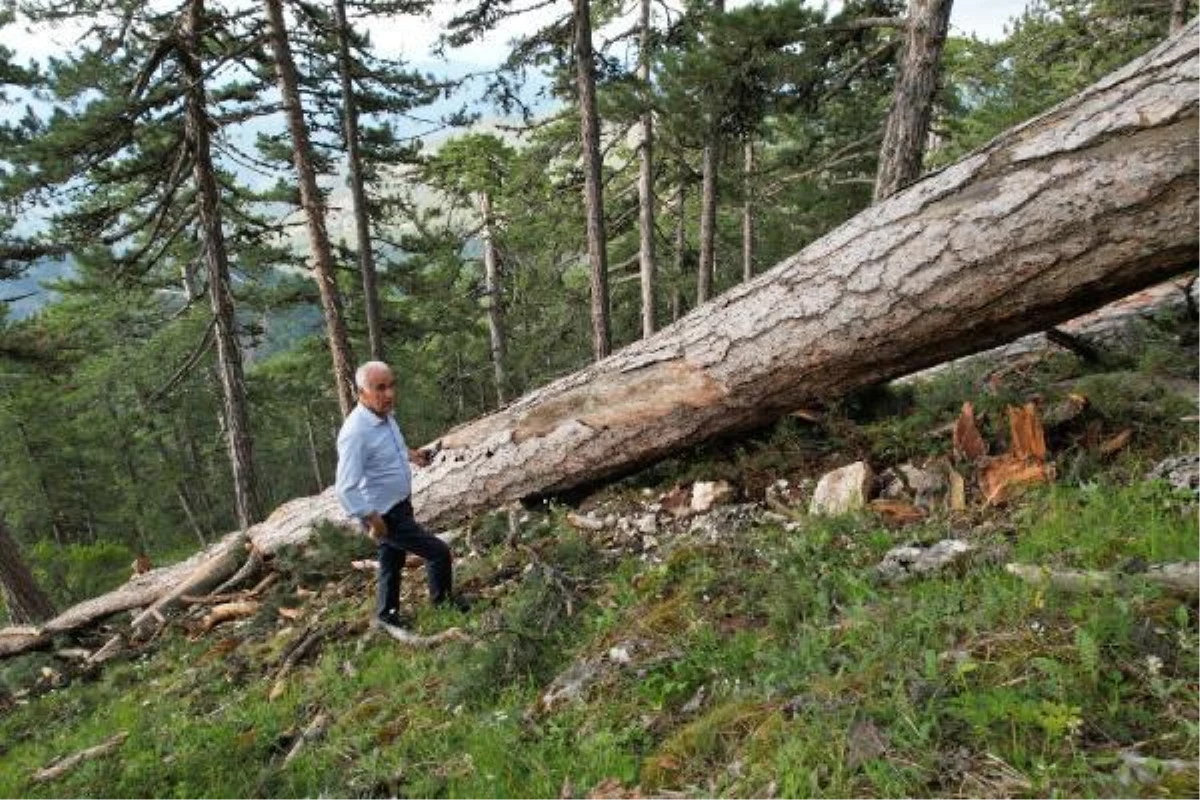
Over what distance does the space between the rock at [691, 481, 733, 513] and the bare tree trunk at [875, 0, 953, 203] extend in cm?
406

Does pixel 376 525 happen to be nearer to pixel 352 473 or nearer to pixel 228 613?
pixel 352 473

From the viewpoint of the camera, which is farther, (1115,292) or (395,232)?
(395,232)

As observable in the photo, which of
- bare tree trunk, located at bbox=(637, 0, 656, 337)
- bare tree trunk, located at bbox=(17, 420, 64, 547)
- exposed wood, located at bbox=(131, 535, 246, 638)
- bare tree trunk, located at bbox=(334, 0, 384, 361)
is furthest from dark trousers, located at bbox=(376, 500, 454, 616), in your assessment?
bare tree trunk, located at bbox=(17, 420, 64, 547)

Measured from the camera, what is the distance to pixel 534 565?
16.8ft

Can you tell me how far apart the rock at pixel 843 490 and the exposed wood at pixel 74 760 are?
16.7 ft

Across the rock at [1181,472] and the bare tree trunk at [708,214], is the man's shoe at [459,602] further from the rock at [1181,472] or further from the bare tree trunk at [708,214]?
the bare tree trunk at [708,214]

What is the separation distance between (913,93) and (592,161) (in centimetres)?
653

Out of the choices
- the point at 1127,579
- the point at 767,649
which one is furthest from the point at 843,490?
the point at 1127,579

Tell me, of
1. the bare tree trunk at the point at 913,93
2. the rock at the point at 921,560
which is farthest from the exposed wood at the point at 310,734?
the bare tree trunk at the point at 913,93

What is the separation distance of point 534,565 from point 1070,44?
48.5 feet

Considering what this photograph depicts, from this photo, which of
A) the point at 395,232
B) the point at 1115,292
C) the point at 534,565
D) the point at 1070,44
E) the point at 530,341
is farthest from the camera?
the point at 530,341

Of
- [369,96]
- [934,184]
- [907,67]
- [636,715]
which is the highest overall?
[369,96]

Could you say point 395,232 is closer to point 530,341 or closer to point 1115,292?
point 530,341

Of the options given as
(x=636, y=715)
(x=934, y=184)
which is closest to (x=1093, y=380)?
(x=934, y=184)
